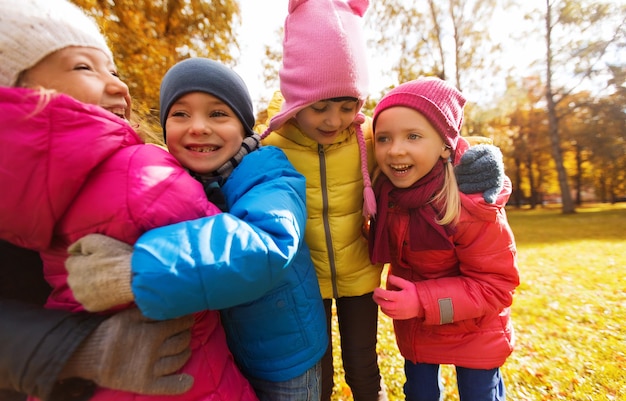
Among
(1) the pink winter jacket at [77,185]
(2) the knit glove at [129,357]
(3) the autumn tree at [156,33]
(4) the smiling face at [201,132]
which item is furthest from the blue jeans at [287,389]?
(3) the autumn tree at [156,33]

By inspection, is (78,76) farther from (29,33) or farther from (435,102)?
(435,102)

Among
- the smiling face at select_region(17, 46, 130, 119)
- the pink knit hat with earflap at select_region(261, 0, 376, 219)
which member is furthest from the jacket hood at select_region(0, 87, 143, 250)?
the pink knit hat with earflap at select_region(261, 0, 376, 219)

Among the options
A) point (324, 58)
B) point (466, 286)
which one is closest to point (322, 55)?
point (324, 58)

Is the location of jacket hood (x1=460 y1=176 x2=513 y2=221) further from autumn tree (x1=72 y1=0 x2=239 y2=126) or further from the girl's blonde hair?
autumn tree (x1=72 y1=0 x2=239 y2=126)

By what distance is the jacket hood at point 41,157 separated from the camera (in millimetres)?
931

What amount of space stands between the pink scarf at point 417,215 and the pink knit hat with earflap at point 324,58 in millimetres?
97

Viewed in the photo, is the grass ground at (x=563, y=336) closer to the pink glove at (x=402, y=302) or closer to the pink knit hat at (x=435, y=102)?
the pink glove at (x=402, y=302)

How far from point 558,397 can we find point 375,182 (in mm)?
2517

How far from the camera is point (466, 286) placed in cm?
184

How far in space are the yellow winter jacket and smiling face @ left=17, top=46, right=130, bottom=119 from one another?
3.18ft

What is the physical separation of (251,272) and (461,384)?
1721mm

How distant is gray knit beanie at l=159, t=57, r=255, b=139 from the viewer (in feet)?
4.94

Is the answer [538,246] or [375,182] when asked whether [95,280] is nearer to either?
[375,182]

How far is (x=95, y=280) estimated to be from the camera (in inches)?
37.6
